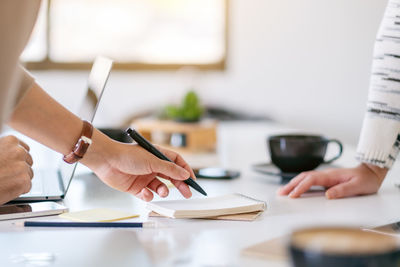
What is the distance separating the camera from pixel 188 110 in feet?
8.44

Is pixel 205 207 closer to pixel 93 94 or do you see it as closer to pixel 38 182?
pixel 93 94

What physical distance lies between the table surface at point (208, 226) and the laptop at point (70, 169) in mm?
35

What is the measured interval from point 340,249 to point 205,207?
0.60 m

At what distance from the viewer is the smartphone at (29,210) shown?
1.09m

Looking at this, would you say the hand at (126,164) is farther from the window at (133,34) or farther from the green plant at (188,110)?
the window at (133,34)

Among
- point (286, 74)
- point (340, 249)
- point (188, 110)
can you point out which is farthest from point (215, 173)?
point (286, 74)

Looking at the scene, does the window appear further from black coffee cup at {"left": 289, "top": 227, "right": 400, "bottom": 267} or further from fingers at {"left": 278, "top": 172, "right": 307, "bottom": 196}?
black coffee cup at {"left": 289, "top": 227, "right": 400, "bottom": 267}

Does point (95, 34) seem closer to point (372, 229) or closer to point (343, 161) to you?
point (343, 161)

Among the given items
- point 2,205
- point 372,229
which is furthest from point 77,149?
point 372,229

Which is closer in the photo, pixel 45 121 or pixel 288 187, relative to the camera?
pixel 45 121

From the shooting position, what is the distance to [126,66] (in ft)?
15.3

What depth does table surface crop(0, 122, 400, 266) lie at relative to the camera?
850 millimetres

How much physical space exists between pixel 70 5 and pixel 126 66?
622 millimetres

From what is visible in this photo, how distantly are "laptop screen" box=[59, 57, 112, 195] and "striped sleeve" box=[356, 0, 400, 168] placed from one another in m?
0.62
